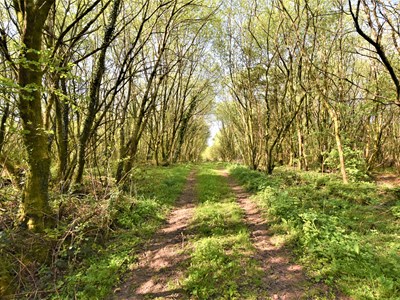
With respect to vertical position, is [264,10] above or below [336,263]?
above

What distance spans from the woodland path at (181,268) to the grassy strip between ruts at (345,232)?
28 cm

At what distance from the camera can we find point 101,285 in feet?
13.2

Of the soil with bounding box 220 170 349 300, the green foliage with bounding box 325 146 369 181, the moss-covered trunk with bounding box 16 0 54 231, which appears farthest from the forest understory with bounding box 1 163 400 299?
the green foliage with bounding box 325 146 369 181

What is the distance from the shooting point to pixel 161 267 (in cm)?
456

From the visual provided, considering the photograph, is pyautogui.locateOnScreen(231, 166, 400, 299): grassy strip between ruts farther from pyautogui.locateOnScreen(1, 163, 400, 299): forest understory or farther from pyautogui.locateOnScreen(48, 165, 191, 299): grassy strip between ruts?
pyautogui.locateOnScreen(48, 165, 191, 299): grassy strip between ruts

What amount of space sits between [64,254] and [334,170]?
44.8ft

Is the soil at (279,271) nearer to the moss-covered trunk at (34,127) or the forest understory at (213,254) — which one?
the forest understory at (213,254)

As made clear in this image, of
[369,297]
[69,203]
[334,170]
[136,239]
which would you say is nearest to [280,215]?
[369,297]

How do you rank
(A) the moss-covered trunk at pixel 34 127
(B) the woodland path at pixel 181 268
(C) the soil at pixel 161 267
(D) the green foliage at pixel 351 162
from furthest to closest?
(D) the green foliage at pixel 351 162
(A) the moss-covered trunk at pixel 34 127
(C) the soil at pixel 161 267
(B) the woodland path at pixel 181 268

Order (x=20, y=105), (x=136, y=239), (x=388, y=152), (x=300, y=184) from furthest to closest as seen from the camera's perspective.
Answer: (x=388, y=152) → (x=300, y=184) → (x=136, y=239) → (x=20, y=105)

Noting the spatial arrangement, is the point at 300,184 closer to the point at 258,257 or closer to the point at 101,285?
the point at 258,257

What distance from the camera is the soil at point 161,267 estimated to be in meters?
3.87

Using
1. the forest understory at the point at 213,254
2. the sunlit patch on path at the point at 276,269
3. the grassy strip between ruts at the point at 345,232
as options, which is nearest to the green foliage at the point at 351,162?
the grassy strip between ruts at the point at 345,232

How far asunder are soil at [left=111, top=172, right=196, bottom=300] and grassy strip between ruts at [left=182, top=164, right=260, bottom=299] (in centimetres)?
25
